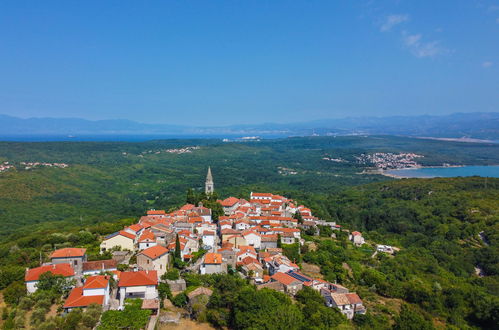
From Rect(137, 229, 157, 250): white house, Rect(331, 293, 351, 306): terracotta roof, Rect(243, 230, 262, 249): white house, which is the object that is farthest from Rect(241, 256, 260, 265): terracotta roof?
Rect(137, 229, 157, 250): white house

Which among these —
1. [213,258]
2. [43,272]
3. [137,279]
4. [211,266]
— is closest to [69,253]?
[43,272]

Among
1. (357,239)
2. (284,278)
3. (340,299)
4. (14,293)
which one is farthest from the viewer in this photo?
(357,239)

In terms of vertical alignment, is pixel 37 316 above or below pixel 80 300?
below

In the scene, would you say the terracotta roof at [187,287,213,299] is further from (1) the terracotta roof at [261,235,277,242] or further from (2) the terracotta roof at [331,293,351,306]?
(1) the terracotta roof at [261,235,277,242]

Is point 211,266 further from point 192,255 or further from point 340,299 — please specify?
point 340,299

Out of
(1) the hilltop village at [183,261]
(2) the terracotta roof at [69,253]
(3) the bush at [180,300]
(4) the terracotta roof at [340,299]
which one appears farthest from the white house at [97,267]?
(4) the terracotta roof at [340,299]

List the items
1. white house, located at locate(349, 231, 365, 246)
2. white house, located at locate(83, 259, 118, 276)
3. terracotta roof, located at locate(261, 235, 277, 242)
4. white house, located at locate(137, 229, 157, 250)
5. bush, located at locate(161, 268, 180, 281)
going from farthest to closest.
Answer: white house, located at locate(349, 231, 365, 246), terracotta roof, located at locate(261, 235, 277, 242), white house, located at locate(137, 229, 157, 250), bush, located at locate(161, 268, 180, 281), white house, located at locate(83, 259, 118, 276)
